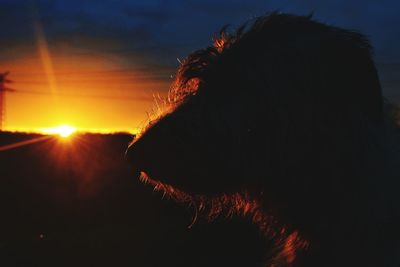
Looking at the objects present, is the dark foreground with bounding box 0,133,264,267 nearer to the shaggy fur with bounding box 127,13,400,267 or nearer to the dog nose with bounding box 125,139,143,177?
the shaggy fur with bounding box 127,13,400,267

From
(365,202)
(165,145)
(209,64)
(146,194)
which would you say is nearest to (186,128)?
(165,145)

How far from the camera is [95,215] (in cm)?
2489

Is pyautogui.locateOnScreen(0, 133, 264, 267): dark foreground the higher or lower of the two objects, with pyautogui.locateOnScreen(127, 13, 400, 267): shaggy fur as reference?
higher

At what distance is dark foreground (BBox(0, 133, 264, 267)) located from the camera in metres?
11.4

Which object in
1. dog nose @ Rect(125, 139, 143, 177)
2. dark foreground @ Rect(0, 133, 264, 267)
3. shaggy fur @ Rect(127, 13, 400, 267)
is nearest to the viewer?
dog nose @ Rect(125, 139, 143, 177)

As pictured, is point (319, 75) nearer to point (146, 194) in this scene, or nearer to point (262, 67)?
point (262, 67)

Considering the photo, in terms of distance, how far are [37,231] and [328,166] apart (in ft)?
67.7

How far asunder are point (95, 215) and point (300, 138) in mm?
22659

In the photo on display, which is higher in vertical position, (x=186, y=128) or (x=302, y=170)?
(x=186, y=128)

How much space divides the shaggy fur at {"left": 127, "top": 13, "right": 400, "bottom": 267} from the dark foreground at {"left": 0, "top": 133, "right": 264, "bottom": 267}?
7445mm

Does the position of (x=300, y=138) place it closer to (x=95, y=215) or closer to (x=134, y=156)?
(x=134, y=156)

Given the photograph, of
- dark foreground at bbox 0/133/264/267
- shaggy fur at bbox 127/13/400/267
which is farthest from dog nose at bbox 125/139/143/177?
dark foreground at bbox 0/133/264/267

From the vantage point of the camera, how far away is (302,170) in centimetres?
290

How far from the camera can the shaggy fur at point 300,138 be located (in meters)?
2.83
